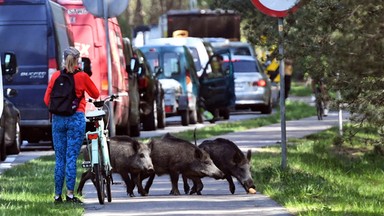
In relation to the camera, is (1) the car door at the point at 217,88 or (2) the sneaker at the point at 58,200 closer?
(2) the sneaker at the point at 58,200

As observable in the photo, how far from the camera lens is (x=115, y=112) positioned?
28.3 metres

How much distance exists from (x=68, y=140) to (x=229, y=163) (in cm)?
261

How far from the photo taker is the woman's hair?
52.2ft

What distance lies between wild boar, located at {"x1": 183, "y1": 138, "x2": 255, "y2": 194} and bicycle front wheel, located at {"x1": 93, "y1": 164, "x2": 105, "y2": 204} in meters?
1.76

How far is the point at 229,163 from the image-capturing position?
1792 cm

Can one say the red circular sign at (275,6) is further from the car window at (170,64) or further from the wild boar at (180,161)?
the car window at (170,64)

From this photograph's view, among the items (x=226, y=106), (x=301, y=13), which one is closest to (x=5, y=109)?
(x=301, y=13)

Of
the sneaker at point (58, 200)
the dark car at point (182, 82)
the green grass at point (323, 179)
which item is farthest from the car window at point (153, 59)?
the sneaker at point (58, 200)

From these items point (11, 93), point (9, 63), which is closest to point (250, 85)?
point (11, 93)

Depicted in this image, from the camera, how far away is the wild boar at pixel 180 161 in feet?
57.5

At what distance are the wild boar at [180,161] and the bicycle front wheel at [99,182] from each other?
5.34 ft

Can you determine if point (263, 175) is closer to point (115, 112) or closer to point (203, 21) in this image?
point (115, 112)

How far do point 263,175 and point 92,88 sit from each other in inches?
136

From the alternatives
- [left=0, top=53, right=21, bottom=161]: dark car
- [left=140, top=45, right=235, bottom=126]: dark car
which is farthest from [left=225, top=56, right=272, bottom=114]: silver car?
[left=0, top=53, right=21, bottom=161]: dark car
